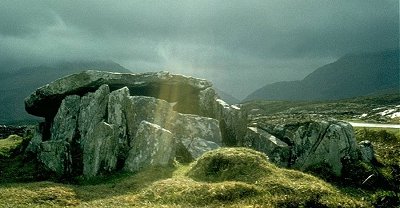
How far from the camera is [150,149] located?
41.9 m

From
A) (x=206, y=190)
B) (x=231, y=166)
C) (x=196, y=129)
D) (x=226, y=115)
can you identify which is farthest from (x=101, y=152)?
(x=226, y=115)

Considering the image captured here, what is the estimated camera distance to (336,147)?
43.2 m

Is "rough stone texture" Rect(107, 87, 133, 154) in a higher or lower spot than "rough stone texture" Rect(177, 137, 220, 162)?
higher

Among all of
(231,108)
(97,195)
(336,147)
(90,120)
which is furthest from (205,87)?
(97,195)

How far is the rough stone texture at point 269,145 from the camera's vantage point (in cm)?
4769

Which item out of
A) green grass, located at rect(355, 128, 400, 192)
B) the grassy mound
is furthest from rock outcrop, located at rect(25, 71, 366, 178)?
the grassy mound

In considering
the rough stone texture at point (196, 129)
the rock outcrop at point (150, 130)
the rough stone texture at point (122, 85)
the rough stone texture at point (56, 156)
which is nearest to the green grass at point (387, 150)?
the rock outcrop at point (150, 130)

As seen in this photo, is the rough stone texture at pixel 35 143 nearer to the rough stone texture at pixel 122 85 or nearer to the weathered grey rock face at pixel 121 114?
the rough stone texture at pixel 122 85

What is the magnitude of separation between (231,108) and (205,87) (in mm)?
4985

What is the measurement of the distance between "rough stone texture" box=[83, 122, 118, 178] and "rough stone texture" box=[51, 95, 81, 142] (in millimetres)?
8383

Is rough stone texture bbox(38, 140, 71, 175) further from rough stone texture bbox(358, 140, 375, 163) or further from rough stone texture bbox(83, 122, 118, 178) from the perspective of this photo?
rough stone texture bbox(358, 140, 375, 163)

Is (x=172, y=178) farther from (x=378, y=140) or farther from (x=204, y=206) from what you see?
(x=378, y=140)

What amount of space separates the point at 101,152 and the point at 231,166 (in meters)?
14.0

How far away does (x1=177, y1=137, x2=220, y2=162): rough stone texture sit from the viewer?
47.3 m
